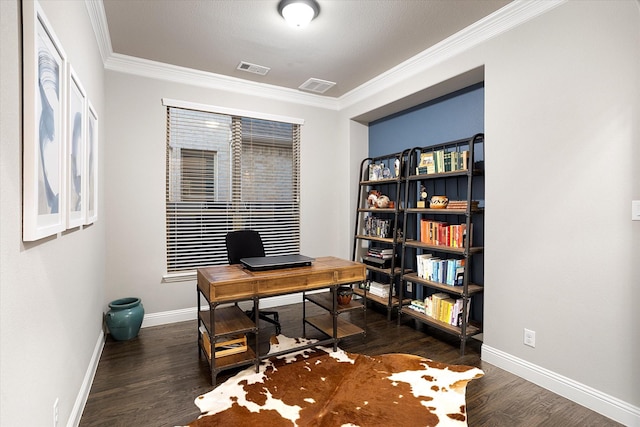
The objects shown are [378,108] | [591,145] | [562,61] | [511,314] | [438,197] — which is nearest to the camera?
[591,145]

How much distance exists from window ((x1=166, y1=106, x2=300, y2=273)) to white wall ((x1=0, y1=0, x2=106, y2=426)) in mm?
1454

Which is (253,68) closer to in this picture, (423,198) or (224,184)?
(224,184)

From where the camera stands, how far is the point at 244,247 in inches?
135

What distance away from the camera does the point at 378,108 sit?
13.5ft

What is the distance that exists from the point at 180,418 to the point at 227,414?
0.29 m

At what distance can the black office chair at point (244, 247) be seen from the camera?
331 cm

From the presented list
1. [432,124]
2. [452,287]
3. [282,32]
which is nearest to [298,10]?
[282,32]

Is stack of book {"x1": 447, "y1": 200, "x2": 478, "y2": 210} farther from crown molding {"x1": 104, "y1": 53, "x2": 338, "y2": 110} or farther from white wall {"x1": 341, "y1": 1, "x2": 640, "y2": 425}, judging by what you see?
crown molding {"x1": 104, "y1": 53, "x2": 338, "y2": 110}

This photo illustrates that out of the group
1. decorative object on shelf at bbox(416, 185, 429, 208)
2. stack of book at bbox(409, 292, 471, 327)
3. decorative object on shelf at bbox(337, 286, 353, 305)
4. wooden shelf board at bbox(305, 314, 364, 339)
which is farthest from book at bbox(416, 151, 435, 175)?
wooden shelf board at bbox(305, 314, 364, 339)

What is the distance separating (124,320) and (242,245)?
128 centimetres

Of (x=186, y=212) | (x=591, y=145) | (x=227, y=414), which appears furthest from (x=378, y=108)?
(x=227, y=414)

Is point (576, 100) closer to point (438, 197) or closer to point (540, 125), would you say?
point (540, 125)

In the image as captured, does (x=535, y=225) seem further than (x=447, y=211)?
No

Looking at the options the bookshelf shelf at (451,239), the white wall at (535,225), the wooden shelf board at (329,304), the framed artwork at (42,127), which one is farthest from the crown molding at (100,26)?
the bookshelf shelf at (451,239)
